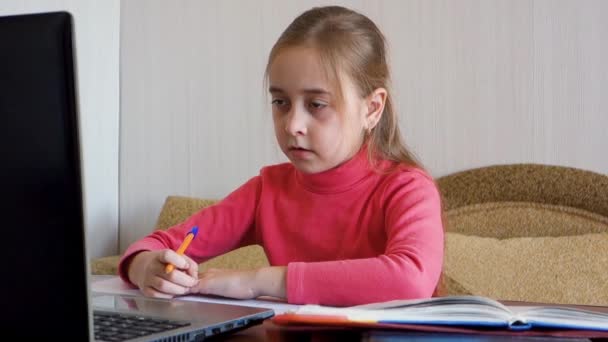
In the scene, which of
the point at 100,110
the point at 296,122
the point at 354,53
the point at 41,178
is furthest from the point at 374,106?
the point at 100,110

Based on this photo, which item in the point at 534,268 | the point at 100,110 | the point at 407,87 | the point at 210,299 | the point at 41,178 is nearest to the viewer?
the point at 41,178

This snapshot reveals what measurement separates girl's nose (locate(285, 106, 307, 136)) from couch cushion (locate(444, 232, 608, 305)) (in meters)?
0.65

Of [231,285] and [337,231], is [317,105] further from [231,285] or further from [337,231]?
[231,285]

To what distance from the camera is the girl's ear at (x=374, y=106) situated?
4.33ft

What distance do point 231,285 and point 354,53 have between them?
1.43 feet

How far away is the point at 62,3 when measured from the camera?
211 centimetres

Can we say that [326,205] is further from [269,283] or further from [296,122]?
[269,283]

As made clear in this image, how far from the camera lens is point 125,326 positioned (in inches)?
28.8

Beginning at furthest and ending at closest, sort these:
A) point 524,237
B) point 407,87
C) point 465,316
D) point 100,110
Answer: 1. point 100,110
2. point 407,87
3. point 524,237
4. point 465,316

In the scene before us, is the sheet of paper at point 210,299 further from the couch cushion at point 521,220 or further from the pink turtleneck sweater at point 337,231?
the couch cushion at point 521,220

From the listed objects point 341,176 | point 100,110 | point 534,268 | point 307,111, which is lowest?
point 534,268

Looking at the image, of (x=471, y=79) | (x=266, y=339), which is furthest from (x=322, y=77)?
(x=471, y=79)

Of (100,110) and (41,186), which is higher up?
(41,186)

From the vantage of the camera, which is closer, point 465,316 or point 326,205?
point 465,316
